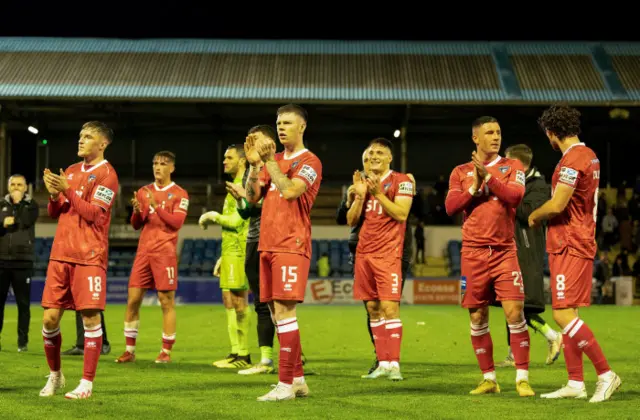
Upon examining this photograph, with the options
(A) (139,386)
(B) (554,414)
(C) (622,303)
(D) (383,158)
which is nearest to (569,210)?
(B) (554,414)

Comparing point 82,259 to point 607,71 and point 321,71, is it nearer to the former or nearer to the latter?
point 321,71

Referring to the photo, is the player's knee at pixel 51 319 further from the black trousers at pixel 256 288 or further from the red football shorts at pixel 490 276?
the red football shorts at pixel 490 276

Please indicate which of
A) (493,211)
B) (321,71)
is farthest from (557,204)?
(321,71)

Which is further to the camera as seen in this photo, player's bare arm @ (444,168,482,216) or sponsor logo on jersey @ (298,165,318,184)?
player's bare arm @ (444,168,482,216)

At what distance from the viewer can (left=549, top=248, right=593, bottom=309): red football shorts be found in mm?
7711

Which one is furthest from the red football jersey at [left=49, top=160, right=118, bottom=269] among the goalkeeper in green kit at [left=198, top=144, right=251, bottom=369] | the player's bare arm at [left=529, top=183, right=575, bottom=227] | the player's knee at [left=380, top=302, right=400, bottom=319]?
the player's bare arm at [left=529, top=183, right=575, bottom=227]

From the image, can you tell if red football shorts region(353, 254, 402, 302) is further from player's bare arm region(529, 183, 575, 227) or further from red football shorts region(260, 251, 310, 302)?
player's bare arm region(529, 183, 575, 227)

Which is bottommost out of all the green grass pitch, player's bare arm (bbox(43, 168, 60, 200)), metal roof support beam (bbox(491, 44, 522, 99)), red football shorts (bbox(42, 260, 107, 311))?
the green grass pitch

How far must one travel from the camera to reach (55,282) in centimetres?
795

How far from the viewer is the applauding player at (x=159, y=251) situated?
37.1 feet

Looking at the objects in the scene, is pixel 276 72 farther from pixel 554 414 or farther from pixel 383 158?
pixel 554 414

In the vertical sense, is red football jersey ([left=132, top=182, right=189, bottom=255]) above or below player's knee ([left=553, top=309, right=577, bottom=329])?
above

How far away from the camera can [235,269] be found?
10883 millimetres

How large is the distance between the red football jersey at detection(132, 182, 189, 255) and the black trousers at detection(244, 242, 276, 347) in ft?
5.78
